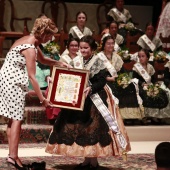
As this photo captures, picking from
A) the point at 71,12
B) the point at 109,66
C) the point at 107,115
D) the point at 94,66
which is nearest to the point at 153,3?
the point at 71,12

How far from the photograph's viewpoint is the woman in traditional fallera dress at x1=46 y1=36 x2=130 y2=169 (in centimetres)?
571

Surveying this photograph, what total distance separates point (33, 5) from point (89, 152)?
663cm

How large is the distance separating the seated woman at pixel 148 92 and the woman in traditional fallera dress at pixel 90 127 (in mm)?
2685

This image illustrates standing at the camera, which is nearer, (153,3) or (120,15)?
(120,15)

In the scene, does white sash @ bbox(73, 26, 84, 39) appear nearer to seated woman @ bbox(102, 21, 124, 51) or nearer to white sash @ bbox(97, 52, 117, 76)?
seated woman @ bbox(102, 21, 124, 51)

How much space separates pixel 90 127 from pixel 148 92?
2.90 m

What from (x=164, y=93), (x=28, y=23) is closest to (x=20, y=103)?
(x=164, y=93)

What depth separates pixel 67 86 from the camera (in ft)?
18.7

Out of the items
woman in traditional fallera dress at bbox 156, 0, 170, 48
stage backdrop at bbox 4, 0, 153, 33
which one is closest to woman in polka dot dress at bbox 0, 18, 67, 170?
woman in traditional fallera dress at bbox 156, 0, 170, 48

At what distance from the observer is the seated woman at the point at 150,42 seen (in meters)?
10.4

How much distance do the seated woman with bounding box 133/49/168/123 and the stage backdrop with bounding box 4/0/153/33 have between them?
136 inches

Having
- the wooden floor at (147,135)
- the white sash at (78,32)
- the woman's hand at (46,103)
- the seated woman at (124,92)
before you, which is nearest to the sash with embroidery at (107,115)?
the woman's hand at (46,103)

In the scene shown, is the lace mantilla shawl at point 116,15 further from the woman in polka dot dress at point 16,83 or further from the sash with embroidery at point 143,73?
the woman in polka dot dress at point 16,83

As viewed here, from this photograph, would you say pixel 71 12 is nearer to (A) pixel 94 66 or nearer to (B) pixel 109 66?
(B) pixel 109 66
